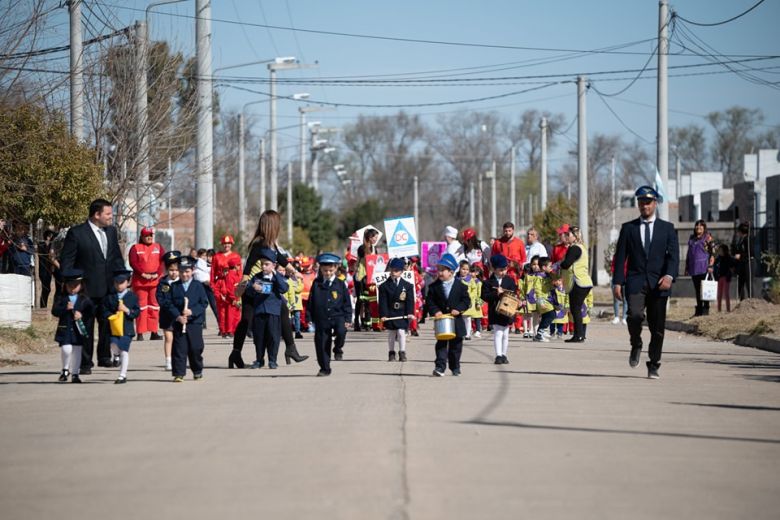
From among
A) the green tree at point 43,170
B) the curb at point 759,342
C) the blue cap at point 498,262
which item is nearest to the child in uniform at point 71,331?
the green tree at point 43,170

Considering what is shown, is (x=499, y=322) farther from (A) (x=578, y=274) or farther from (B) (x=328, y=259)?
(A) (x=578, y=274)

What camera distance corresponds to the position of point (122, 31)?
28.2 m

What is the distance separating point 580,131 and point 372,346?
22519 millimetres

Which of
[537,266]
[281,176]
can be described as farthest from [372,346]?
[281,176]

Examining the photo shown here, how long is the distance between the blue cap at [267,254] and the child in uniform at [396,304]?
5.74ft

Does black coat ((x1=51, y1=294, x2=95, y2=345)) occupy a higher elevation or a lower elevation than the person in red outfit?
lower

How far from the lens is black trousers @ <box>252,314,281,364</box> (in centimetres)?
1577

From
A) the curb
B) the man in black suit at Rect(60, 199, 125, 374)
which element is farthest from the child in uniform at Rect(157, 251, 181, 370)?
the curb

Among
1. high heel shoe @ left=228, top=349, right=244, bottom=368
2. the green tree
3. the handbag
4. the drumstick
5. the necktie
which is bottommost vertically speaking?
high heel shoe @ left=228, top=349, right=244, bottom=368

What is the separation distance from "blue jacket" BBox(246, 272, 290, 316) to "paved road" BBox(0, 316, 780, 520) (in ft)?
2.86

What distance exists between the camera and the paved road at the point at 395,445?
7.27m

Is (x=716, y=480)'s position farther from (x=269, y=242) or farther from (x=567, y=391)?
(x=269, y=242)

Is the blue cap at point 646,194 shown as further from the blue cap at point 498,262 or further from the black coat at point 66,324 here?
the black coat at point 66,324

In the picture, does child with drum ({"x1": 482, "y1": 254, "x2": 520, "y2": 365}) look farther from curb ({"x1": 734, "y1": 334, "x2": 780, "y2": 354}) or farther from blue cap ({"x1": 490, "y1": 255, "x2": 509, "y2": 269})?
curb ({"x1": 734, "y1": 334, "x2": 780, "y2": 354})
